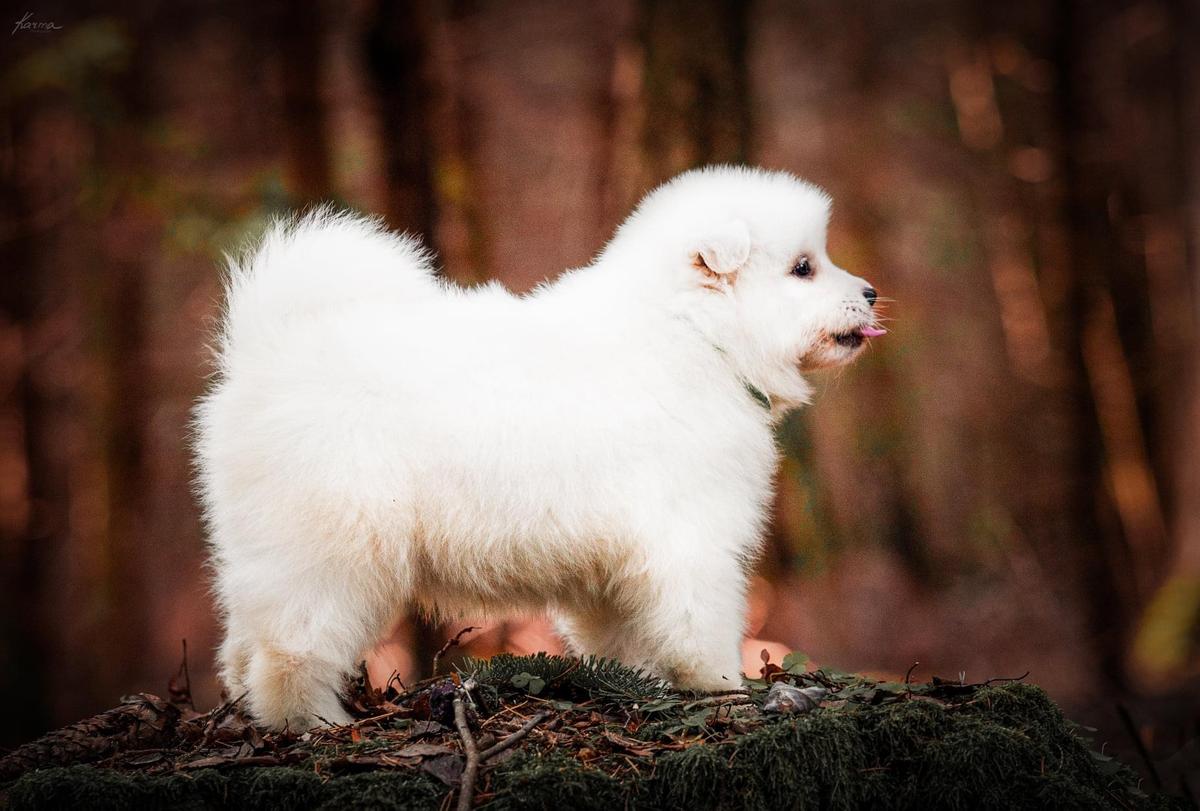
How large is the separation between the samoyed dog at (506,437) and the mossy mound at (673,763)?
38 cm

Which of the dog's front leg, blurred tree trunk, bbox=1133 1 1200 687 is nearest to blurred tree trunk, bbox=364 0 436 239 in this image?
the dog's front leg

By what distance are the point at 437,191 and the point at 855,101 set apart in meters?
5.34

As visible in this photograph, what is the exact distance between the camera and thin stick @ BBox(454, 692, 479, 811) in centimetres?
259

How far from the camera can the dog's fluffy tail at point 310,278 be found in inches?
143

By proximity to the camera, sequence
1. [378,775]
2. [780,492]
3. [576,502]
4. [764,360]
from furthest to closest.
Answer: [780,492] < [764,360] < [576,502] < [378,775]

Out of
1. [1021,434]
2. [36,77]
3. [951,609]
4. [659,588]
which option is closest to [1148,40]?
[1021,434]

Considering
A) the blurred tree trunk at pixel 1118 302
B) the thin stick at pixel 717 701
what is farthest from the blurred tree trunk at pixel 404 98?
the blurred tree trunk at pixel 1118 302

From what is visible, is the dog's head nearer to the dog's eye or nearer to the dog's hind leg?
the dog's eye

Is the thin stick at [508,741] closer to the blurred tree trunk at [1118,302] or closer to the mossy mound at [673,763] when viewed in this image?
the mossy mound at [673,763]

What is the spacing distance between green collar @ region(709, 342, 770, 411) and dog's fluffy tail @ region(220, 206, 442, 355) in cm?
122

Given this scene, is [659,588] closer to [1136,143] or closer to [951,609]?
[951,609]

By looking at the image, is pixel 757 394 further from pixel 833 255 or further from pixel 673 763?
pixel 833 255

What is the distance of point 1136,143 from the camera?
8.88m
